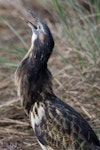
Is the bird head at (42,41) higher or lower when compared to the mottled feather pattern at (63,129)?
higher

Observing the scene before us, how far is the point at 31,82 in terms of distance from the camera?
4.96m

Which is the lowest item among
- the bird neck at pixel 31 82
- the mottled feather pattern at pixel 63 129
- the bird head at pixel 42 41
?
the mottled feather pattern at pixel 63 129

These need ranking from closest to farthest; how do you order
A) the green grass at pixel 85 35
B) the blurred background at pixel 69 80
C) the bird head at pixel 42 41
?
the bird head at pixel 42 41, the blurred background at pixel 69 80, the green grass at pixel 85 35

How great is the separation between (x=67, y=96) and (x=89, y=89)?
214mm

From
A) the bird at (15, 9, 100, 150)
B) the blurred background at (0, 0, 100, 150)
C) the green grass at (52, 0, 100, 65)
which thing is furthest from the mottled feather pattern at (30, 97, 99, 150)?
the green grass at (52, 0, 100, 65)

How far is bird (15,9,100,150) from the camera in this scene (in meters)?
4.75

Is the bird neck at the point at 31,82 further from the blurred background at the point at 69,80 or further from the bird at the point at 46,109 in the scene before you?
the blurred background at the point at 69,80

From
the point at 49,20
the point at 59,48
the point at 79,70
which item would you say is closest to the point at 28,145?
the point at 79,70

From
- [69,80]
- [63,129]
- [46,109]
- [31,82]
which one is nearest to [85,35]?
[69,80]

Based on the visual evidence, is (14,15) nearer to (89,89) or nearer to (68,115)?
(89,89)

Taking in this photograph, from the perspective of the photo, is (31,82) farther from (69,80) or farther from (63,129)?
(69,80)

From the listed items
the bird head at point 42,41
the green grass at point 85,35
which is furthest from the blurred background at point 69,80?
the bird head at point 42,41

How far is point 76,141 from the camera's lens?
473cm

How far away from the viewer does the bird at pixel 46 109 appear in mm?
4746
